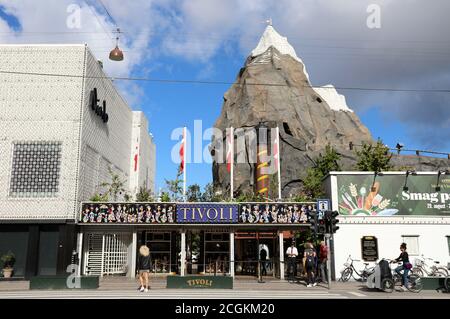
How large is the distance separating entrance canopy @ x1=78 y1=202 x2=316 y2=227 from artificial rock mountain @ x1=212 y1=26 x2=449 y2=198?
30.9 meters

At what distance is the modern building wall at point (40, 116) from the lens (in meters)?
24.3

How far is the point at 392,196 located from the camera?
78.0 feet

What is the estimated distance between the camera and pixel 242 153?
61.2m

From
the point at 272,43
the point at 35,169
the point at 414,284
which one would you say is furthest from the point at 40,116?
the point at 272,43

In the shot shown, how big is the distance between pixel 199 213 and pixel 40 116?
1057cm

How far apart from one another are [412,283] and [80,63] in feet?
67.8

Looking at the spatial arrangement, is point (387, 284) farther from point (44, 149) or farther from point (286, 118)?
point (286, 118)

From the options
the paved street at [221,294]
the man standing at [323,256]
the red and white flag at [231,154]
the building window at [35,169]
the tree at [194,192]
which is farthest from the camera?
the tree at [194,192]

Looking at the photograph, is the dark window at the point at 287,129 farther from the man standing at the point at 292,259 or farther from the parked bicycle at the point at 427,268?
the parked bicycle at the point at 427,268

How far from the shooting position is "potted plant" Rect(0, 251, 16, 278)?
76.7ft

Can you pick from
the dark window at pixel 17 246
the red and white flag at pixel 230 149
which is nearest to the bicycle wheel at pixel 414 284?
the red and white flag at pixel 230 149

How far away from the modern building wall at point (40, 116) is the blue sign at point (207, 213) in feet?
19.7

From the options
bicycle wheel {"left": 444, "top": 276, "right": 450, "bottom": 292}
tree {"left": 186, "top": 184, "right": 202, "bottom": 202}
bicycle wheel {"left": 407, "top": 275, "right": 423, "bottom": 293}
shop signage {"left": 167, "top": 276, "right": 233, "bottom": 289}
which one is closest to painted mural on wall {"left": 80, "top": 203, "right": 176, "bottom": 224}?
shop signage {"left": 167, "top": 276, "right": 233, "bottom": 289}
